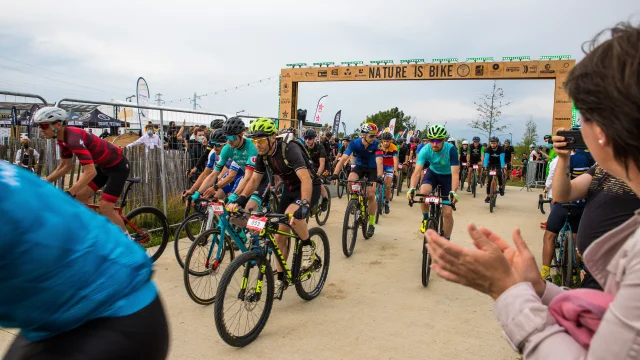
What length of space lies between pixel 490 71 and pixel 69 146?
18049 mm

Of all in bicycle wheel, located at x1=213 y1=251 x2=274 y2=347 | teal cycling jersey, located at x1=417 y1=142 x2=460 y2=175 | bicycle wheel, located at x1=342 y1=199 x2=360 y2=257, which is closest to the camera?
bicycle wheel, located at x1=213 y1=251 x2=274 y2=347

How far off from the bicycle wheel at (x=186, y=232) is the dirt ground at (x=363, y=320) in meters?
0.20

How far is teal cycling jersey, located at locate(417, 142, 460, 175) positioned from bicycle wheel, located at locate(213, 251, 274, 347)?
3.52m

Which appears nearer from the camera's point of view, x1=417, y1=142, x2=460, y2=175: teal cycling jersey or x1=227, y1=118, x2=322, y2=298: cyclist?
x1=227, y1=118, x2=322, y2=298: cyclist

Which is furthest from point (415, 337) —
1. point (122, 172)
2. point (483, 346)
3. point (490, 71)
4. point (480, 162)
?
point (490, 71)

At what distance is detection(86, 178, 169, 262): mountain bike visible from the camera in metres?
5.53

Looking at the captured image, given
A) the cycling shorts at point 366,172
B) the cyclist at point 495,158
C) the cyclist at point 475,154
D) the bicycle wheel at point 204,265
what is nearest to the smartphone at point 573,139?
the bicycle wheel at point 204,265

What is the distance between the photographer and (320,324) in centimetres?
399

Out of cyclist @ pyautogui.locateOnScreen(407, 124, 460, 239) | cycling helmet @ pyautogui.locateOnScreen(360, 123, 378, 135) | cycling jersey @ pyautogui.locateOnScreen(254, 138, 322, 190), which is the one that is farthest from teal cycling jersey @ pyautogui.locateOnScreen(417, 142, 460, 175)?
cycling jersey @ pyautogui.locateOnScreen(254, 138, 322, 190)

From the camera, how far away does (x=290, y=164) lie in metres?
4.32

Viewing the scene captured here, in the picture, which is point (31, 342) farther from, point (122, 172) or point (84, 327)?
point (122, 172)

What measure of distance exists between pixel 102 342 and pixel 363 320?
3206 millimetres

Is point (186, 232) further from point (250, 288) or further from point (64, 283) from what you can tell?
point (64, 283)

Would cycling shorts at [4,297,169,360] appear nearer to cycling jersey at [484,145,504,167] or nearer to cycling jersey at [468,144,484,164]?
cycling jersey at [484,145,504,167]
